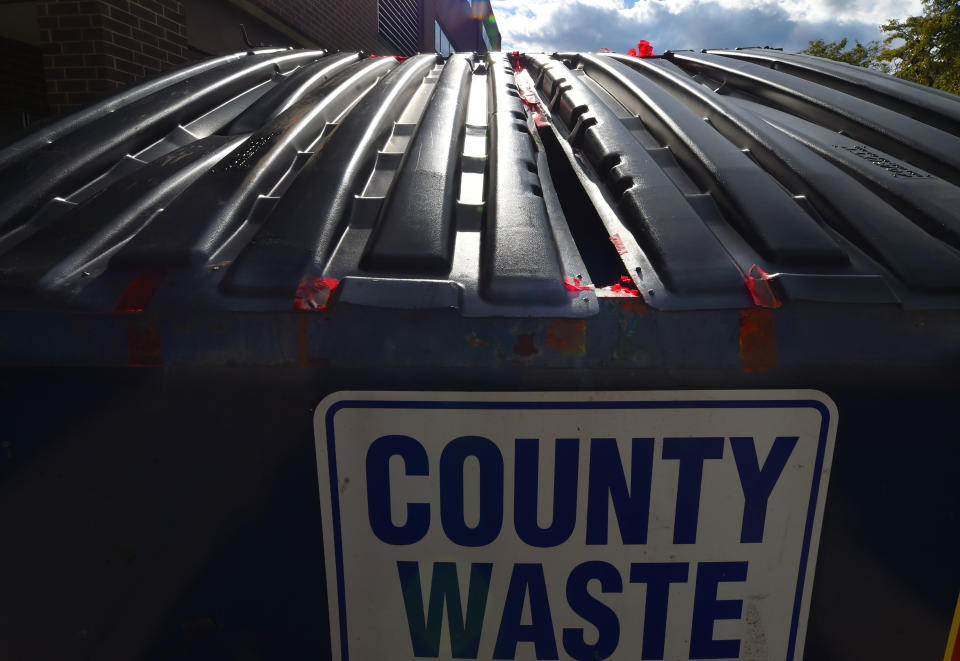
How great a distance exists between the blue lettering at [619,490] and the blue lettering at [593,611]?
7 cm

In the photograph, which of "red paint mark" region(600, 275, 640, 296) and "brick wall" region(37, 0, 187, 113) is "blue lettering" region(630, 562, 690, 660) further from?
"brick wall" region(37, 0, 187, 113)

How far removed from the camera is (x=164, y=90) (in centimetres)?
203

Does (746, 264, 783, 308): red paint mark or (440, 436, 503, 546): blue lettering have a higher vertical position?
(746, 264, 783, 308): red paint mark

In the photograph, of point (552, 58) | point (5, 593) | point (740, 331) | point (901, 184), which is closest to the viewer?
point (740, 331)

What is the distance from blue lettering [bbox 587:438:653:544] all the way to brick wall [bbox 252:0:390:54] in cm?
695

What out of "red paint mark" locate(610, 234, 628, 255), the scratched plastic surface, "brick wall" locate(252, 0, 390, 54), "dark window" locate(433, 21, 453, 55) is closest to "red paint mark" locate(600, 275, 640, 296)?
the scratched plastic surface

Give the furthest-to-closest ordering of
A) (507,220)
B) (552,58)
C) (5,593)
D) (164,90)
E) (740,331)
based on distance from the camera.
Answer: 1. (552,58)
2. (164,90)
3. (507,220)
4. (5,593)
5. (740,331)

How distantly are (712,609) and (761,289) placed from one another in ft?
2.16

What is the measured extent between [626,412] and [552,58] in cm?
248

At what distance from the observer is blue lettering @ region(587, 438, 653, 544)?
1034 millimetres

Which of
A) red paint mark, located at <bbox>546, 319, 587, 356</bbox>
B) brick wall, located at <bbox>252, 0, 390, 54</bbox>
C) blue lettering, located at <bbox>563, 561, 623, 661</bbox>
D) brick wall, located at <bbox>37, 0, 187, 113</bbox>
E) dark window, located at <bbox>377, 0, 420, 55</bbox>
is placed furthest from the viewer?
dark window, located at <bbox>377, 0, 420, 55</bbox>

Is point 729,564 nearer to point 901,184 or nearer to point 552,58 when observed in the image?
point 901,184

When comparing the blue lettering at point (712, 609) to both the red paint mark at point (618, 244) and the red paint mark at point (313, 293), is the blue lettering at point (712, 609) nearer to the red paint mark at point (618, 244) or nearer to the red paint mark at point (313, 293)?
the red paint mark at point (618, 244)

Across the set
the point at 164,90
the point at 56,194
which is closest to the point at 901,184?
the point at 56,194
